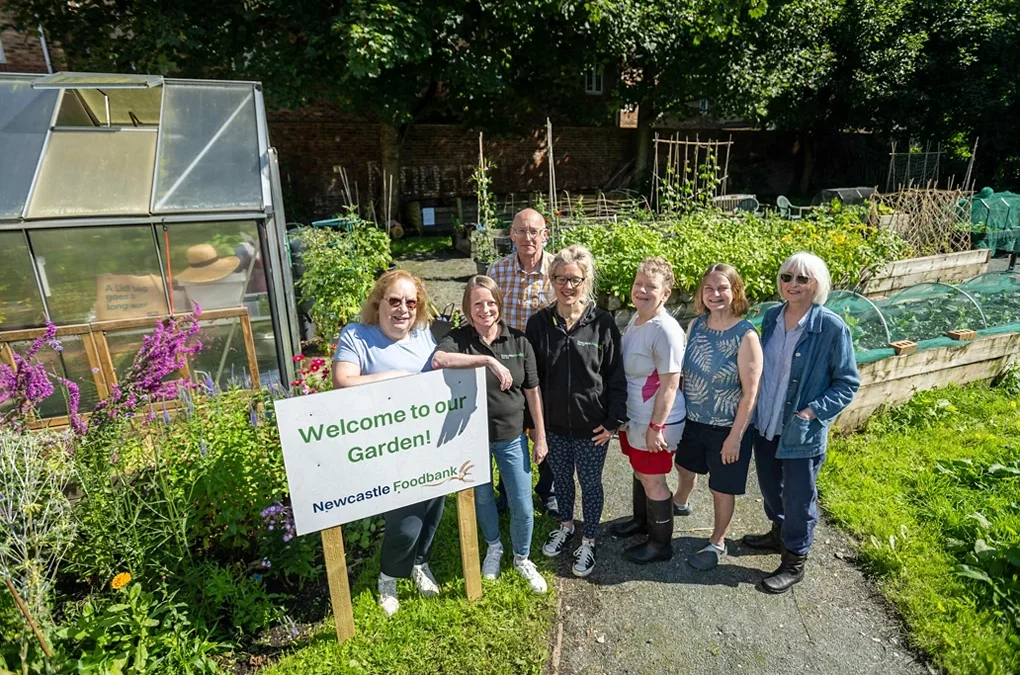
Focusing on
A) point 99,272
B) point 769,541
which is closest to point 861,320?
point 769,541

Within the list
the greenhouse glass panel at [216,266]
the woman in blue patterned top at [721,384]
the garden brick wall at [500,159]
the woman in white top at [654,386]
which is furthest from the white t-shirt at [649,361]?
the garden brick wall at [500,159]

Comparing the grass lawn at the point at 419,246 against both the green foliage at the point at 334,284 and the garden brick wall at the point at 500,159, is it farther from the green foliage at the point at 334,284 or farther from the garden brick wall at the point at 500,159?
the green foliage at the point at 334,284

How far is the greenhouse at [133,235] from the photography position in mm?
4062

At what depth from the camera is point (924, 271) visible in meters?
7.90

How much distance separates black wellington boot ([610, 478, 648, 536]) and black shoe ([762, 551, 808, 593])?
76cm

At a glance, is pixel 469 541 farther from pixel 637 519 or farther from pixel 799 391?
pixel 799 391

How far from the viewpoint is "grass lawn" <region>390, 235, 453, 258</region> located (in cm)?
1288

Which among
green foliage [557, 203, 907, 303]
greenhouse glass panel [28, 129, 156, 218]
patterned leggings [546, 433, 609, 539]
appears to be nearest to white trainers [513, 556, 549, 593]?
patterned leggings [546, 433, 609, 539]

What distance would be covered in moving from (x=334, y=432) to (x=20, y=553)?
135cm

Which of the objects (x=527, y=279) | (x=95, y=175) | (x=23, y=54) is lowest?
(x=527, y=279)

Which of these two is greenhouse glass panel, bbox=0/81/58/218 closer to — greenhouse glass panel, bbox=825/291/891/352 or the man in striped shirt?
the man in striped shirt

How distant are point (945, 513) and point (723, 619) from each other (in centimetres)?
184

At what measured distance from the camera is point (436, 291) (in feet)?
30.7

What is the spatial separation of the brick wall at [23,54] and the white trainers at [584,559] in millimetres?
16543
